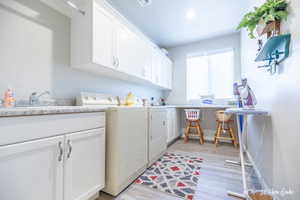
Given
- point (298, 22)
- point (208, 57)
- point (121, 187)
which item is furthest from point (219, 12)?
point (121, 187)

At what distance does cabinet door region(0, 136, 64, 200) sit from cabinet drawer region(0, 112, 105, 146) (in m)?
0.04

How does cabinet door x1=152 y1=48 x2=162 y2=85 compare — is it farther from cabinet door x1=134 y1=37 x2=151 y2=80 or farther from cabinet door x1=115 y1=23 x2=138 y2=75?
cabinet door x1=115 y1=23 x2=138 y2=75

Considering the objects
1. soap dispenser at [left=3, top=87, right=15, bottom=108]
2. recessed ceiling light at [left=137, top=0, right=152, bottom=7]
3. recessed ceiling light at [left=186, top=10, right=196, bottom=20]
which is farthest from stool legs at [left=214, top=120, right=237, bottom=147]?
soap dispenser at [left=3, top=87, right=15, bottom=108]

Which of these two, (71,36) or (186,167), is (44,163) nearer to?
(71,36)

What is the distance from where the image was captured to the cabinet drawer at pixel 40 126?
722 mm

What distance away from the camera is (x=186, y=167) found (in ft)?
6.42

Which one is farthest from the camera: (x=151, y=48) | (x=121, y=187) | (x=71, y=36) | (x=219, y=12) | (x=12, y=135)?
(x=151, y=48)

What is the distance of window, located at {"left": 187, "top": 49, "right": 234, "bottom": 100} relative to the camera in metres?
3.47

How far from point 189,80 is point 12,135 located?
12.5 feet

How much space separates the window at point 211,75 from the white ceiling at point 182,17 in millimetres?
563

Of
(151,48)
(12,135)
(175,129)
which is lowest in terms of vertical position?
(175,129)

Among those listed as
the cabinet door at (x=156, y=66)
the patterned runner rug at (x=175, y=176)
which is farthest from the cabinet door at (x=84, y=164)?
the cabinet door at (x=156, y=66)

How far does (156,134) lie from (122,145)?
0.86 metres

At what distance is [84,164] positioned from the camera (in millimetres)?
1126
